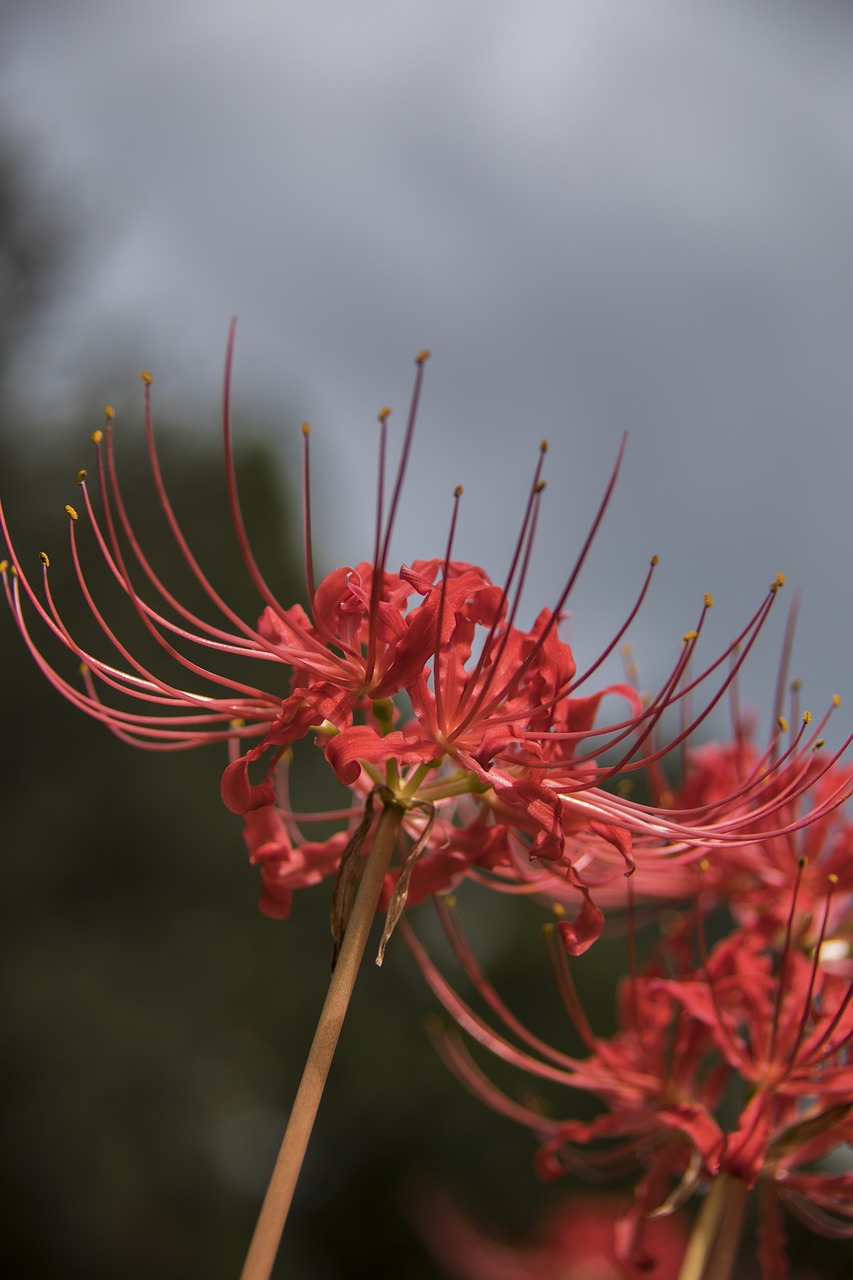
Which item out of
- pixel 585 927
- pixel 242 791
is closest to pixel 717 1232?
pixel 585 927

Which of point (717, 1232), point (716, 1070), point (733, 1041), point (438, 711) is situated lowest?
point (717, 1232)

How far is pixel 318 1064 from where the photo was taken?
1565 millimetres

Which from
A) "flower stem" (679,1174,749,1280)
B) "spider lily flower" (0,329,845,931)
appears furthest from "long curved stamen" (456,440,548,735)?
"flower stem" (679,1174,749,1280)

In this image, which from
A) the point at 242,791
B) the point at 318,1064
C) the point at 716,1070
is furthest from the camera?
the point at 716,1070

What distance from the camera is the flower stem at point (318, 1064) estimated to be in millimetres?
1459

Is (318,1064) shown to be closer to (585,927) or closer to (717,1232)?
(585,927)

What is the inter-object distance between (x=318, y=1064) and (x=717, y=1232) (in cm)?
117

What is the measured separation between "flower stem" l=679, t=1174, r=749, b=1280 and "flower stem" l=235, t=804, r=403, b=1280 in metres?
0.95

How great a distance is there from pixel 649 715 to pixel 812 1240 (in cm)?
1537

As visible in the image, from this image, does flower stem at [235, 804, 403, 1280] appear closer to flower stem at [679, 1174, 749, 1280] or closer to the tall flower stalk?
the tall flower stalk

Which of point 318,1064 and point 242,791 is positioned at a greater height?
point 242,791

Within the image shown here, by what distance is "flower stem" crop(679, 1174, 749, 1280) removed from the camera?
6.82 feet

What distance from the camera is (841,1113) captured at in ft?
6.77

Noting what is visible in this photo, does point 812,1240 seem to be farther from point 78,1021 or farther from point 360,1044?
Result: point 78,1021
